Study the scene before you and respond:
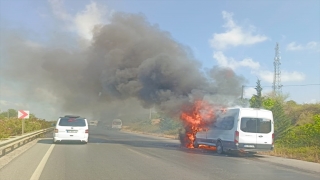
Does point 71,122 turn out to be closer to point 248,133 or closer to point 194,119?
point 194,119

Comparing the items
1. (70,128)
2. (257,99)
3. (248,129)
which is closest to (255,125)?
(248,129)

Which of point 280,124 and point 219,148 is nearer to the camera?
point 219,148

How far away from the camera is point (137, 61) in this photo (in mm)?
31953

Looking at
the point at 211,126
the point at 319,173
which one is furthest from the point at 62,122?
the point at 319,173

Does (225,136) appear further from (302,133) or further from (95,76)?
(95,76)

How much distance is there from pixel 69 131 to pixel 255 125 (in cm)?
1125

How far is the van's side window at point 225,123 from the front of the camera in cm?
1819

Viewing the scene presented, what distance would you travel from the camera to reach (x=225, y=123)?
18797mm

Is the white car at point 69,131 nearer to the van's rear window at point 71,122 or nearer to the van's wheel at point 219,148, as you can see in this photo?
the van's rear window at point 71,122

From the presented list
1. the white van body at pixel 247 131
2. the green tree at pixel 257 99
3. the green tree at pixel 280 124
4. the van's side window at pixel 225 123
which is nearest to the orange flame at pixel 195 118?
the van's side window at pixel 225 123

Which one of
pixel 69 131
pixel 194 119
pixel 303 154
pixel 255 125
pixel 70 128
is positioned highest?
pixel 194 119

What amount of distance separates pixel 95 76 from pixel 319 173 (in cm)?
2651

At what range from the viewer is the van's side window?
18194mm

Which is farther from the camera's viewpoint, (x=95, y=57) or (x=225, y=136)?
(x=95, y=57)
